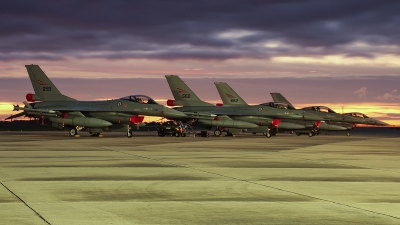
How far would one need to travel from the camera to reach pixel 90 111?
170ft

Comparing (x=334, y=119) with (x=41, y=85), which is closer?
(x=41, y=85)

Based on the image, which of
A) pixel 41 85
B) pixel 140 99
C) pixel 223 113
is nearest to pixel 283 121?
pixel 223 113

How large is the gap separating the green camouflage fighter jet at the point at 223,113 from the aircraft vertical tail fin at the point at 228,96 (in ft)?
12.3

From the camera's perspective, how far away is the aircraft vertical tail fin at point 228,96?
2591 inches

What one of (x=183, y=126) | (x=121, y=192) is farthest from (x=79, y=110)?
(x=121, y=192)

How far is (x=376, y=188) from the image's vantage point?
1388cm

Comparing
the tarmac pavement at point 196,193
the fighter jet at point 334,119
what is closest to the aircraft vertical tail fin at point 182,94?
the fighter jet at point 334,119

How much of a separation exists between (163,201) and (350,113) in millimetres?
58004

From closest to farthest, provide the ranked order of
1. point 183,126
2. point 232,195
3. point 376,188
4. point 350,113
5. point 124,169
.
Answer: point 232,195 → point 376,188 → point 124,169 → point 183,126 → point 350,113

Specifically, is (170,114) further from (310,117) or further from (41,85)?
(310,117)

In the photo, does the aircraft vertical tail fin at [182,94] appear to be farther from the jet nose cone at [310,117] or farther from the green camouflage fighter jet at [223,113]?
the jet nose cone at [310,117]

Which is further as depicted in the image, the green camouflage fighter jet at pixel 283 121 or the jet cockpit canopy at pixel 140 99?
the green camouflage fighter jet at pixel 283 121

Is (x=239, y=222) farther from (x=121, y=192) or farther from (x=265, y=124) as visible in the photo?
(x=265, y=124)

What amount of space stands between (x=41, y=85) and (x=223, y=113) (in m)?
16.8
